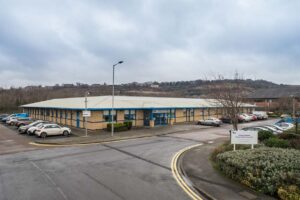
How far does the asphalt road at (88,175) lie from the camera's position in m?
9.16

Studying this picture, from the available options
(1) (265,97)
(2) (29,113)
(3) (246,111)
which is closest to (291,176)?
(3) (246,111)

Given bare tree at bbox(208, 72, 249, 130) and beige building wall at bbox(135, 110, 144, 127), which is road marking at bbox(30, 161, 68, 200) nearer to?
bare tree at bbox(208, 72, 249, 130)

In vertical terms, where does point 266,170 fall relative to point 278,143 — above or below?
below

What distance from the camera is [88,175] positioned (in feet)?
38.2

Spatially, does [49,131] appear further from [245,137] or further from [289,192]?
[289,192]

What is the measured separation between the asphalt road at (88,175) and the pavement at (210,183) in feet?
2.99

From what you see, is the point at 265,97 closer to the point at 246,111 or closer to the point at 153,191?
the point at 246,111

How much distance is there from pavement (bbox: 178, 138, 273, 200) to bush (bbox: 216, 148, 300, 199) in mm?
361

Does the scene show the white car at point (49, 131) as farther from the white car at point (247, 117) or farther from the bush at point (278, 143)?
the white car at point (247, 117)

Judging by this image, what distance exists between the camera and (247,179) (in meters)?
10.0

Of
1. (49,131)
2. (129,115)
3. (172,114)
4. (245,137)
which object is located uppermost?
(245,137)

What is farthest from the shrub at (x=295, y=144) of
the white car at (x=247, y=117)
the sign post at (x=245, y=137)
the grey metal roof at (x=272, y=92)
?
the grey metal roof at (x=272, y=92)

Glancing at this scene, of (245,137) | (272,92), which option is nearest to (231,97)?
(245,137)

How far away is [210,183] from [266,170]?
7.82 feet
